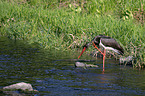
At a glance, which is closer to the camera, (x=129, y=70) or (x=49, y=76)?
(x=49, y=76)

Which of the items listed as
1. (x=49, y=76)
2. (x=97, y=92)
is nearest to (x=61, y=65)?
(x=49, y=76)

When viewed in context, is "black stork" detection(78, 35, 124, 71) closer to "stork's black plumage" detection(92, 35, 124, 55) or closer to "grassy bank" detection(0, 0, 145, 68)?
"stork's black plumage" detection(92, 35, 124, 55)

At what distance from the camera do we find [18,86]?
7.50 m

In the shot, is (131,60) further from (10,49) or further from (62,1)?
(62,1)

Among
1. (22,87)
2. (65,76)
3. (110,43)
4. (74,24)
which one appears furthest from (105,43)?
(22,87)

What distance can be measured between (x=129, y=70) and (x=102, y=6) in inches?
372

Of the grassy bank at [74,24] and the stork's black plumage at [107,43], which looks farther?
the grassy bank at [74,24]

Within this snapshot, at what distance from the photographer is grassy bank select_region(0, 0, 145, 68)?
1302 centimetres

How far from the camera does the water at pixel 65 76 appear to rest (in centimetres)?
772

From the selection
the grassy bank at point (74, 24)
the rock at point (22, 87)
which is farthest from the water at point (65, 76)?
the grassy bank at point (74, 24)

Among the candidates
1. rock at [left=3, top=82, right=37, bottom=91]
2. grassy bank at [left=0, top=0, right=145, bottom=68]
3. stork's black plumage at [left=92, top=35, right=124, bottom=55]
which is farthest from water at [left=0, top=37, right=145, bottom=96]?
grassy bank at [left=0, top=0, right=145, bottom=68]

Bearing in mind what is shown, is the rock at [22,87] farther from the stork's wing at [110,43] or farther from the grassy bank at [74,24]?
the grassy bank at [74,24]

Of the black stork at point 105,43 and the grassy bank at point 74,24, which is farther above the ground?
the grassy bank at point 74,24

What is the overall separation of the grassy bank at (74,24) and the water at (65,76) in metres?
1.23
